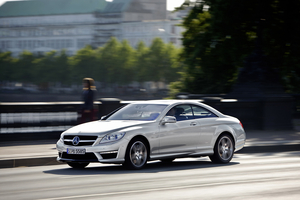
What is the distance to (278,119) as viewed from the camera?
1978cm

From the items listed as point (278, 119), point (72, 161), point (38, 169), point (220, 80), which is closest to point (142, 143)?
point (72, 161)

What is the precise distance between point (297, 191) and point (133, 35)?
120 meters

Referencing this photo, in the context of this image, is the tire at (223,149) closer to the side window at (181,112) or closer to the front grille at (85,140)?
Answer: the side window at (181,112)

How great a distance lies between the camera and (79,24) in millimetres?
129375

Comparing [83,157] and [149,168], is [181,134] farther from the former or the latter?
[83,157]

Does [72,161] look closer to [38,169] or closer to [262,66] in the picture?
[38,169]

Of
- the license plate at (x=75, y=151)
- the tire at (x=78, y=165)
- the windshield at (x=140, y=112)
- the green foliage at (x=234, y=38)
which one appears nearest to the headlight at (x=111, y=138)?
the license plate at (x=75, y=151)

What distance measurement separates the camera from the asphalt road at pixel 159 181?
692cm

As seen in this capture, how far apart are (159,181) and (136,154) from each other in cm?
134

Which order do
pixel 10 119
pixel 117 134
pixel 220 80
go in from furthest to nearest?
pixel 220 80 → pixel 10 119 → pixel 117 134

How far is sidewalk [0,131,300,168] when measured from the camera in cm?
1086

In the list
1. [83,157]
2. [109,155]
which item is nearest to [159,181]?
[109,155]

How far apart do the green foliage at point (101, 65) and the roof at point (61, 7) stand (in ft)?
61.8

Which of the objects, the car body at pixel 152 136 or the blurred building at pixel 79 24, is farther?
the blurred building at pixel 79 24
